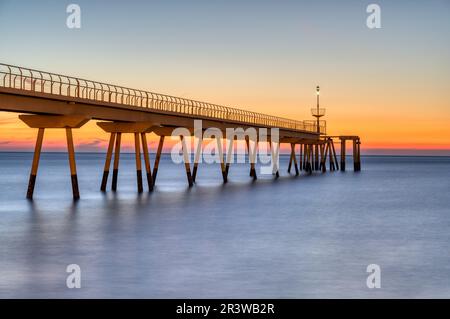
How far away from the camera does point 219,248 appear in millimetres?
22734

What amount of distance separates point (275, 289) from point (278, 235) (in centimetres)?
1066

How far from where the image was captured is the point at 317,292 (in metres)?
15.9

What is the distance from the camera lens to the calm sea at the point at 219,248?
1633cm

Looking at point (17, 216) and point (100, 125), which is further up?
point (100, 125)

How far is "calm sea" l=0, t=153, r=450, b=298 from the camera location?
16328 millimetres
